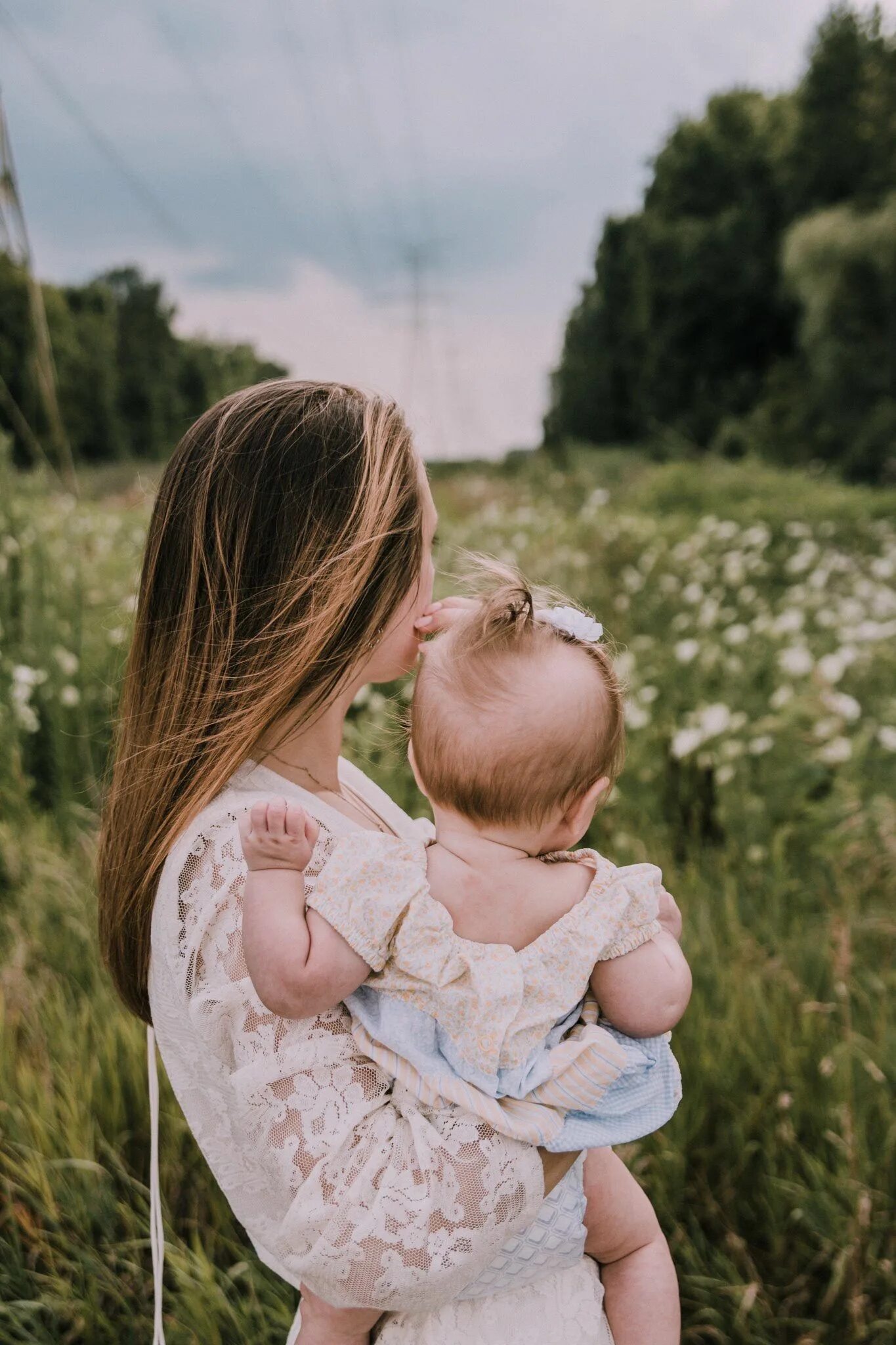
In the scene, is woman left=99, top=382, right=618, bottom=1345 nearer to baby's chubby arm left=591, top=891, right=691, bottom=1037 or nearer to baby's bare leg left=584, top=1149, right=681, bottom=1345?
baby's bare leg left=584, top=1149, right=681, bottom=1345

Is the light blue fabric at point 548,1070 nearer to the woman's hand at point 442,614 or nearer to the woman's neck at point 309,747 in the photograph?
the woman's neck at point 309,747

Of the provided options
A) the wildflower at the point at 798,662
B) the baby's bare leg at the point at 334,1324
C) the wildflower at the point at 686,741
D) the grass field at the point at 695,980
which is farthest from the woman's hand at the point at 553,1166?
the wildflower at the point at 798,662

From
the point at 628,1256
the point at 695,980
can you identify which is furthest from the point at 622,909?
the point at 695,980

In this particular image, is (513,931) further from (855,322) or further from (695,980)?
(855,322)

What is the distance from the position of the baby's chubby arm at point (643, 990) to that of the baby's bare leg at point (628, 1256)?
19 centimetres

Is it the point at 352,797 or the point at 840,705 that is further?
the point at 840,705

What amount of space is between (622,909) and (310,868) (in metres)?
0.35

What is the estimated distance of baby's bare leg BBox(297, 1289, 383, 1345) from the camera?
4.06 feet

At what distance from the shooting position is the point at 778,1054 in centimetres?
267

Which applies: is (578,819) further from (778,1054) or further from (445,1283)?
(778,1054)

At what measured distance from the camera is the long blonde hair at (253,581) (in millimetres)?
1304

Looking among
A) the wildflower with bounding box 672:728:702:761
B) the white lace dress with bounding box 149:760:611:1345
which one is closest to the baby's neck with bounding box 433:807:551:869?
the white lace dress with bounding box 149:760:611:1345

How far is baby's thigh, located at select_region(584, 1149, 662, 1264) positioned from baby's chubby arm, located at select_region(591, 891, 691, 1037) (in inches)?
7.4

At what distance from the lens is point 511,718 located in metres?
1.22
